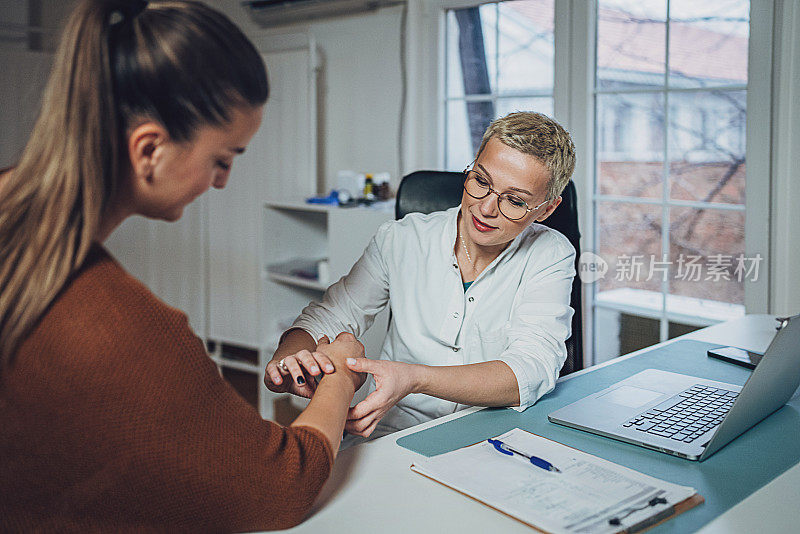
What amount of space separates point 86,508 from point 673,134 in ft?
8.04

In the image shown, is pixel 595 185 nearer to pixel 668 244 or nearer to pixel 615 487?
pixel 668 244

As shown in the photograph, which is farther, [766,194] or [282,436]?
[766,194]

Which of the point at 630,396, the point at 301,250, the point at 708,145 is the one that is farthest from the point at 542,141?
the point at 301,250

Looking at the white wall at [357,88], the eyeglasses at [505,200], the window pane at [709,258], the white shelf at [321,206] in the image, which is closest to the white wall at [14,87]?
the white wall at [357,88]

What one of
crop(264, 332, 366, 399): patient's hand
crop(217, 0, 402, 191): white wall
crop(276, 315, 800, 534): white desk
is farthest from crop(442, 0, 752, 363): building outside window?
crop(264, 332, 366, 399): patient's hand

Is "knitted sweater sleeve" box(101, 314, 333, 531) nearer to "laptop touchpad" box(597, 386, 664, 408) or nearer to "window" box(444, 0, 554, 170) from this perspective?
"laptop touchpad" box(597, 386, 664, 408)

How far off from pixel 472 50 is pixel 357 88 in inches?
26.4

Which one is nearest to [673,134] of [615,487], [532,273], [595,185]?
[595,185]

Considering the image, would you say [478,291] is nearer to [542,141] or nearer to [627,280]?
[542,141]

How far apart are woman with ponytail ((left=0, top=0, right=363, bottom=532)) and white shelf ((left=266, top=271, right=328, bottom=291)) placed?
245 cm

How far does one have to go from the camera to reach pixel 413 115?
3.45 m

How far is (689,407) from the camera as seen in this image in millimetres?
1335

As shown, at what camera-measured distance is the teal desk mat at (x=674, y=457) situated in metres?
1.02

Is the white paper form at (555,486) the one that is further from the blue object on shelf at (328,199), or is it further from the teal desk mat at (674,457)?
the blue object on shelf at (328,199)
